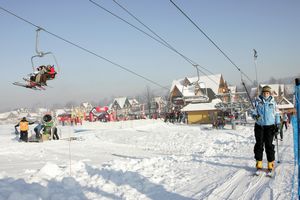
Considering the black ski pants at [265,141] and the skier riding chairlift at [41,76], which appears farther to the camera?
the skier riding chairlift at [41,76]

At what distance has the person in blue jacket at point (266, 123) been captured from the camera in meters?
6.62

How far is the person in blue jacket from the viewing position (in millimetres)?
6617

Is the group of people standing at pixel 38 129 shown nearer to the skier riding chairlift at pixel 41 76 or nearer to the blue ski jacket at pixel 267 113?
the skier riding chairlift at pixel 41 76

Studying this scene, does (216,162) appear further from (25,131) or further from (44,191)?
(25,131)

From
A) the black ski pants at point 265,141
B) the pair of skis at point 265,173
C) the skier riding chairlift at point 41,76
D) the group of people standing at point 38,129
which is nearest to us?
the pair of skis at point 265,173

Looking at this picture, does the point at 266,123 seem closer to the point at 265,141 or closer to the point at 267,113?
the point at 267,113

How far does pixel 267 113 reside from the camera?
662 cm

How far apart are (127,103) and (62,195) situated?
104 metres

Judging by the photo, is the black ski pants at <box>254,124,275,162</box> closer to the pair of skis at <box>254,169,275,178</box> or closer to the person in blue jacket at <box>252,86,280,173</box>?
the person in blue jacket at <box>252,86,280,173</box>

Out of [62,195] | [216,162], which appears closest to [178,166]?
[216,162]

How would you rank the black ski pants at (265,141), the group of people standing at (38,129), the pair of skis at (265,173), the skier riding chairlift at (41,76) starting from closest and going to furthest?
1. the pair of skis at (265,173)
2. the black ski pants at (265,141)
3. the skier riding chairlift at (41,76)
4. the group of people standing at (38,129)

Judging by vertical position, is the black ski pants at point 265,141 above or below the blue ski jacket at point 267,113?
below

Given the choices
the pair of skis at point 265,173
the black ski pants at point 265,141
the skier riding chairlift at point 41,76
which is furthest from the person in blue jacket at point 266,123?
the skier riding chairlift at point 41,76

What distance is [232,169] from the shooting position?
7285 mm
